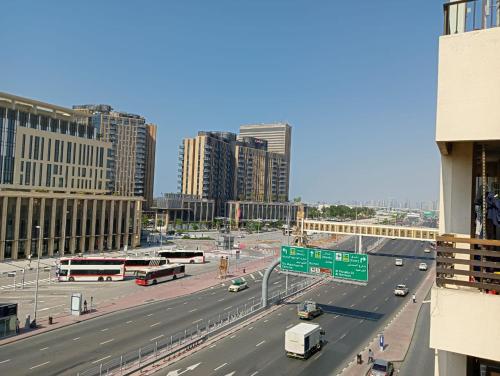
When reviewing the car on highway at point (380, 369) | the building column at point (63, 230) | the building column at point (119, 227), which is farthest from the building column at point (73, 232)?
the car on highway at point (380, 369)

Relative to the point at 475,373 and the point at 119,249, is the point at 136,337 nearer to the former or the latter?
the point at 475,373

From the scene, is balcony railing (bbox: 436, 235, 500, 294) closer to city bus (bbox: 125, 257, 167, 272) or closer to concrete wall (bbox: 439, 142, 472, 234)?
concrete wall (bbox: 439, 142, 472, 234)

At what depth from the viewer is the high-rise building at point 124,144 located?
160 metres

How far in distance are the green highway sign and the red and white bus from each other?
22805 mm

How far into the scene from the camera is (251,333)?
117 feet

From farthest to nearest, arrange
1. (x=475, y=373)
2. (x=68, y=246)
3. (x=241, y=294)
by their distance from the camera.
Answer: (x=68, y=246) → (x=241, y=294) → (x=475, y=373)

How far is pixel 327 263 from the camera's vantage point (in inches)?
1604

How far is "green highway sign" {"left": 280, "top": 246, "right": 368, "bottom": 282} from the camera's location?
39.1m

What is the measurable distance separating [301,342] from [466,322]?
78.5ft

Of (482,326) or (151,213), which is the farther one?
(151,213)

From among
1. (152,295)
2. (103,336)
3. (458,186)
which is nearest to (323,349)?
(103,336)

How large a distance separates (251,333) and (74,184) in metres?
66.9

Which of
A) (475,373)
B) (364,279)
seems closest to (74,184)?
(364,279)

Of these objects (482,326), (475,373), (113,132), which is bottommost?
(475,373)
